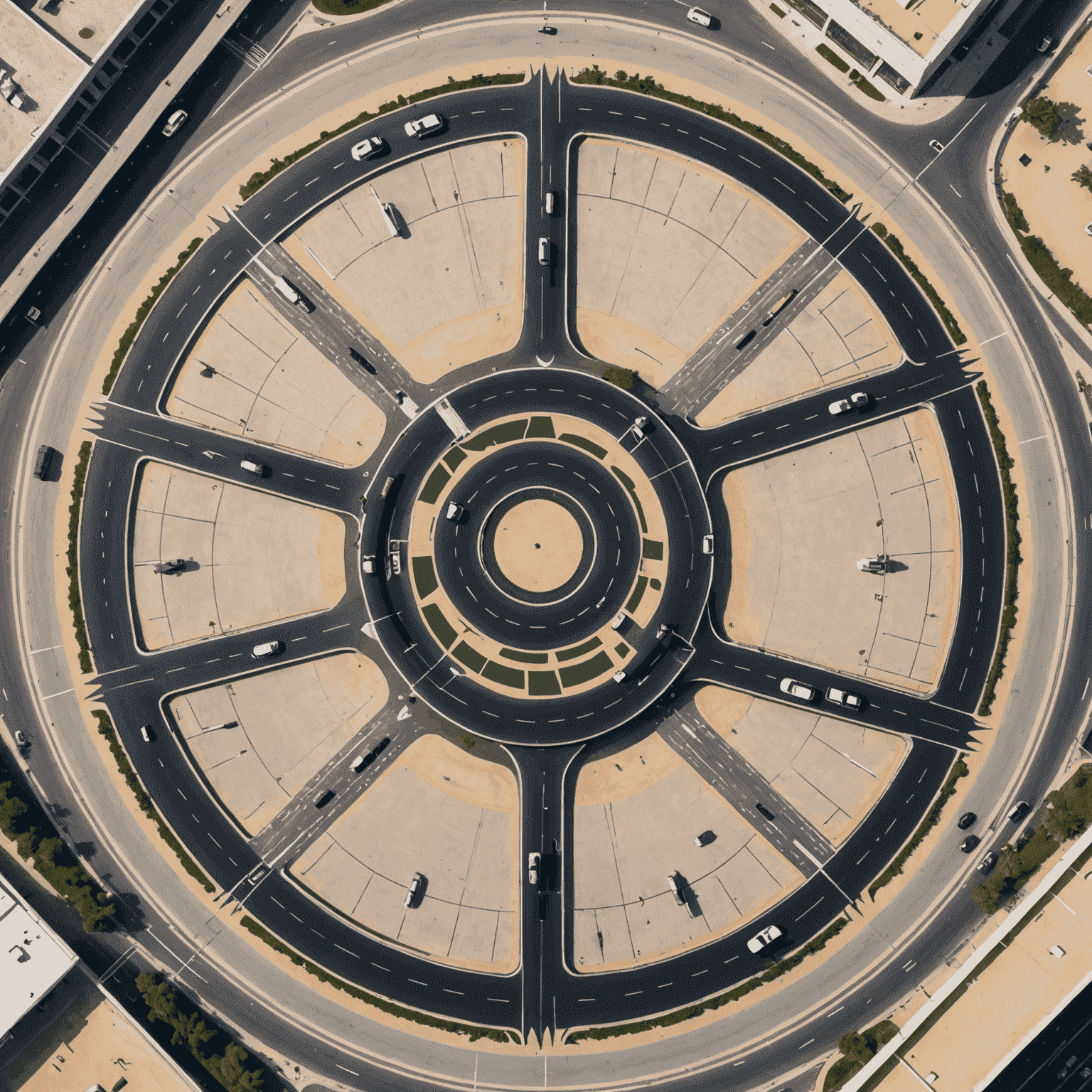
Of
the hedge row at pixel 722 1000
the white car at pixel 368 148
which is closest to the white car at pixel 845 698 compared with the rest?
the hedge row at pixel 722 1000

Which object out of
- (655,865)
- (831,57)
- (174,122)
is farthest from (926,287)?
(174,122)

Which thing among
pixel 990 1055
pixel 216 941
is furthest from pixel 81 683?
pixel 990 1055

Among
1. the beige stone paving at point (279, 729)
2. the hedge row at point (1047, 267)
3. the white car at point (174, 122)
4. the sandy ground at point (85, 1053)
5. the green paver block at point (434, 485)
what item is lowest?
the sandy ground at point (85, 1053)

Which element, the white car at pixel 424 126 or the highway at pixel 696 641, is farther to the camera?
the white car at pixel 424 126

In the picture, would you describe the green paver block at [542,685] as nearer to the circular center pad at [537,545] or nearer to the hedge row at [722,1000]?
the circular center pad at [537,545]

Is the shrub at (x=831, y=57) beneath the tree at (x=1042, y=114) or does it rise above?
beneath

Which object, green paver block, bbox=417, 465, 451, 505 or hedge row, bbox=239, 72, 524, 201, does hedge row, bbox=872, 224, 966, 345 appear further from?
green paver block, bbox=417, 465, 451, 505

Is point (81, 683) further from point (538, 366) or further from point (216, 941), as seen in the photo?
point (538, 366)

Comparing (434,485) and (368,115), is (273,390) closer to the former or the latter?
(434,485)

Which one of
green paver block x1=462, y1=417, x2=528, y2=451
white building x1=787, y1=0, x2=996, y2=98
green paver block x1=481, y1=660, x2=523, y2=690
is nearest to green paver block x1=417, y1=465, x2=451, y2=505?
green paver block x1=462, y1=417, x2=528, y2=451
